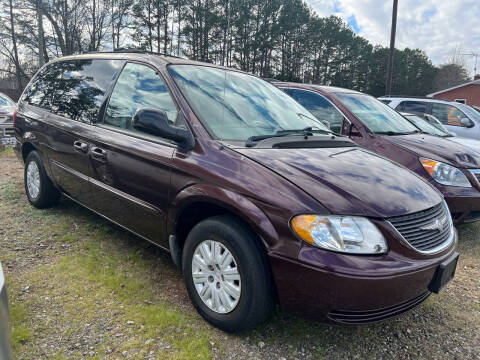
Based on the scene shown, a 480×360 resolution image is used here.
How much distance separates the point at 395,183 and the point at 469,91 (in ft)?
A: 142

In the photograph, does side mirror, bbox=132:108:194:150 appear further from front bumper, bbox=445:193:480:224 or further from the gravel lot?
front bumper, bbox=445:193:480:224

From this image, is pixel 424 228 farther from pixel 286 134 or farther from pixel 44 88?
pixel 44 88

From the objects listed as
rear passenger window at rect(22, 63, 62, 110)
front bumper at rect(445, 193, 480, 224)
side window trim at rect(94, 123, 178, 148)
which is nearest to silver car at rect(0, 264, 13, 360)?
side window trim at rect(94, 123, 178, 148)

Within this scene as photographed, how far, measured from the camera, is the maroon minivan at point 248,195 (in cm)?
196

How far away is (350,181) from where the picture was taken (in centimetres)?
223

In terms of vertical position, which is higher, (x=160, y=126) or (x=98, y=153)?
(x=160, y=126)

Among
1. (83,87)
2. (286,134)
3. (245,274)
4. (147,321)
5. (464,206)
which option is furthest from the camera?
(464,206)

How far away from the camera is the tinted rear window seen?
3404 mm

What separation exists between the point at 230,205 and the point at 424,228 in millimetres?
1140

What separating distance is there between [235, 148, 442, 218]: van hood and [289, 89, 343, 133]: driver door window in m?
2.31

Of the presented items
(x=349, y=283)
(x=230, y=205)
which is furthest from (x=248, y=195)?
(x=349, y=283)

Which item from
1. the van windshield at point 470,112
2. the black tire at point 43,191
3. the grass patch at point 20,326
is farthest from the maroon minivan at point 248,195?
the van windshield at point 470,112

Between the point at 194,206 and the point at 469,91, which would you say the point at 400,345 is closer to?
the point at 194,206

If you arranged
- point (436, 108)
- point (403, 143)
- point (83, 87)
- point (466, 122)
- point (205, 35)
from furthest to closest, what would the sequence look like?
point (205, 35)
point (436, 108)
point (466, 122)
point (403, 143)
point (83, 87)
